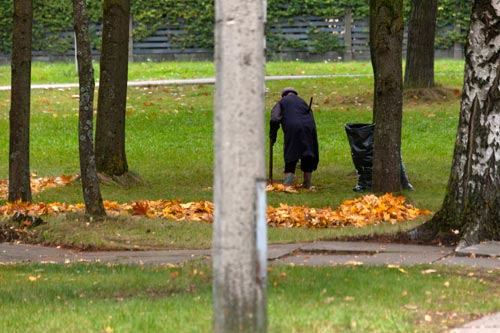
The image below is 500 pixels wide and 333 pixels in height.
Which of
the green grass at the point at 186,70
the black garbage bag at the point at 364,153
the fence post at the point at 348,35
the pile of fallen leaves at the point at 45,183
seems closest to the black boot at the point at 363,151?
the black garbage bag at the point at 364,153

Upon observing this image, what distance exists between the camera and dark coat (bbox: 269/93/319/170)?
16359mm

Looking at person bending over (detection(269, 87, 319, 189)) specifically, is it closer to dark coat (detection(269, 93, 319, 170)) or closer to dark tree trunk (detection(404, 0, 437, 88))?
dark coat (detection(269, 93, 319, 170))

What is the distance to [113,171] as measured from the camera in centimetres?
1672

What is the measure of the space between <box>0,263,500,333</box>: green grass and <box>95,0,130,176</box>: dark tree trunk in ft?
22.4

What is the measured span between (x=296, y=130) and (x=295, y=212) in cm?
366

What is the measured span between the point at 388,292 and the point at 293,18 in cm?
3262

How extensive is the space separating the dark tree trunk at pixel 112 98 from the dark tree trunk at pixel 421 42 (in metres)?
10.2

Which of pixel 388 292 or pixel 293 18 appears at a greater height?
pixel 293 18

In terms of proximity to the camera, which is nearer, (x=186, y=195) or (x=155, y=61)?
(x=186, y=195)

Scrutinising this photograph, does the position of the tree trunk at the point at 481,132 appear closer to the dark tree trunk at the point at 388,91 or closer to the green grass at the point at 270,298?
the green grass at the point at 270,298

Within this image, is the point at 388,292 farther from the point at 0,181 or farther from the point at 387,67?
the point at 0,181

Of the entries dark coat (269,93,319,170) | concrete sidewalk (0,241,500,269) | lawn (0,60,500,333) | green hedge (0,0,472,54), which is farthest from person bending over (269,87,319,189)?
green hedge (0,0,472,54)

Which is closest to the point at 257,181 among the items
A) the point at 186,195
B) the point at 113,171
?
the point at 186,195

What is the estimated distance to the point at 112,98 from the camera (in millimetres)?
16547
